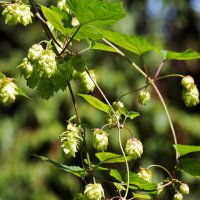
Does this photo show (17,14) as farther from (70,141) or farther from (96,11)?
(70,141)

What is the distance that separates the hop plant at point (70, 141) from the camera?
1.10 m

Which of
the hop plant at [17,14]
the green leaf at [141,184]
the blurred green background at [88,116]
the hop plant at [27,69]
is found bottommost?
the blurred green background at [88,116]

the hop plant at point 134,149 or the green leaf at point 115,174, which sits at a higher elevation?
the hop plant at point 134,149

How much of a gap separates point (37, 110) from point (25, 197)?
704mm

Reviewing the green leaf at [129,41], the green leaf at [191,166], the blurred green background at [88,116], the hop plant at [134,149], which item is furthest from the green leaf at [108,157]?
the blurred green background at [88,116]

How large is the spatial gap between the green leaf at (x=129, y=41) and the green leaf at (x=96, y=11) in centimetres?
10

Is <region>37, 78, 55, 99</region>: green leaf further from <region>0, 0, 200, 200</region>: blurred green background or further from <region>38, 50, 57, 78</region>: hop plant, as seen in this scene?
<region>0, 0, 200, 200</region>: blurred green background

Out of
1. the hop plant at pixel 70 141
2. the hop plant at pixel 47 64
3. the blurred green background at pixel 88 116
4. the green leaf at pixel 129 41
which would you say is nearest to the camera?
the hop plant at pixel 47 64

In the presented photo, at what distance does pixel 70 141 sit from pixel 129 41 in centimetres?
30

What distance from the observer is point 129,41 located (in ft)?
4.23

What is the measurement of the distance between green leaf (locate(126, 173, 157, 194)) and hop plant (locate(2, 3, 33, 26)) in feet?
1.15

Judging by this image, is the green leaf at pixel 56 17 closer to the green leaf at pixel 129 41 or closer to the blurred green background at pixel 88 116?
the green leaf at pixel 129 41

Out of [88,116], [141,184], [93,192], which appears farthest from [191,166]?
[88,116]

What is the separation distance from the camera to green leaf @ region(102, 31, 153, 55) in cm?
122
